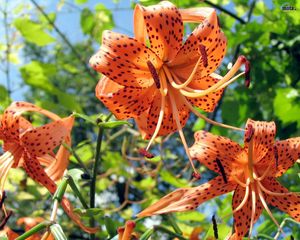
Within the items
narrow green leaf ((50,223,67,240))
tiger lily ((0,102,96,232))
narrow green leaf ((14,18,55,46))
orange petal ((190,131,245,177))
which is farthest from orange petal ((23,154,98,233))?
narrow green leaf ((14,18,55,46))

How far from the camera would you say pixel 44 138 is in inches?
49.7

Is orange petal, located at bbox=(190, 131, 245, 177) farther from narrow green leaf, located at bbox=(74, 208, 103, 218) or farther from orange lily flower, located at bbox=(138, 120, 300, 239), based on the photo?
narrow green leaf, located at bbox=(74, 208, 103, 218)

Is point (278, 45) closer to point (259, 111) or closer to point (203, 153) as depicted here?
point (259, 111)

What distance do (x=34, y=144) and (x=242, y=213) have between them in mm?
454

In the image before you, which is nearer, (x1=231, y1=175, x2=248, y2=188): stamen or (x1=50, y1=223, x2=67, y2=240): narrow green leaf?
(x1=50, y1=223, x2=67, y2=240): narrow green leaf

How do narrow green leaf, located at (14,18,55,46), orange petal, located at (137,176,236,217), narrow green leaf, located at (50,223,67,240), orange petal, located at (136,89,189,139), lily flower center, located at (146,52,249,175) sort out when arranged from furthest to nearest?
narrow green leaf, located at (14,18,55,46) → orange petal, located at (136,89,189,139) → lily flower center, located at (146,52,249,175) → orange petal, located at (137,176,236,217) → narrow green leaf, located at (50,223,67,240)

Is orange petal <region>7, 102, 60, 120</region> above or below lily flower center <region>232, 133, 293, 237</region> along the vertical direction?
above

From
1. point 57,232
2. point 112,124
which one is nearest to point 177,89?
point 112,124

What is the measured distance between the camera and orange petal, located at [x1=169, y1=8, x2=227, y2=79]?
1248mm

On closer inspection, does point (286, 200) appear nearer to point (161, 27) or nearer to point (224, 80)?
point (224, 80)

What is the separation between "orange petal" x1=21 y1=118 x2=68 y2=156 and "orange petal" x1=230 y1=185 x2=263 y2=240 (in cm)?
38

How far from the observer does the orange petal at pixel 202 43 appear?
1.25 metres

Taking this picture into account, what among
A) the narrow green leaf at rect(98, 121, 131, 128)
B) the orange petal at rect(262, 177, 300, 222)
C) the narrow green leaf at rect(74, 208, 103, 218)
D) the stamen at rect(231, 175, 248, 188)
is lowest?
the orange petal at rect(262, 177, 300, 222)

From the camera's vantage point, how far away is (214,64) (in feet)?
4.37
